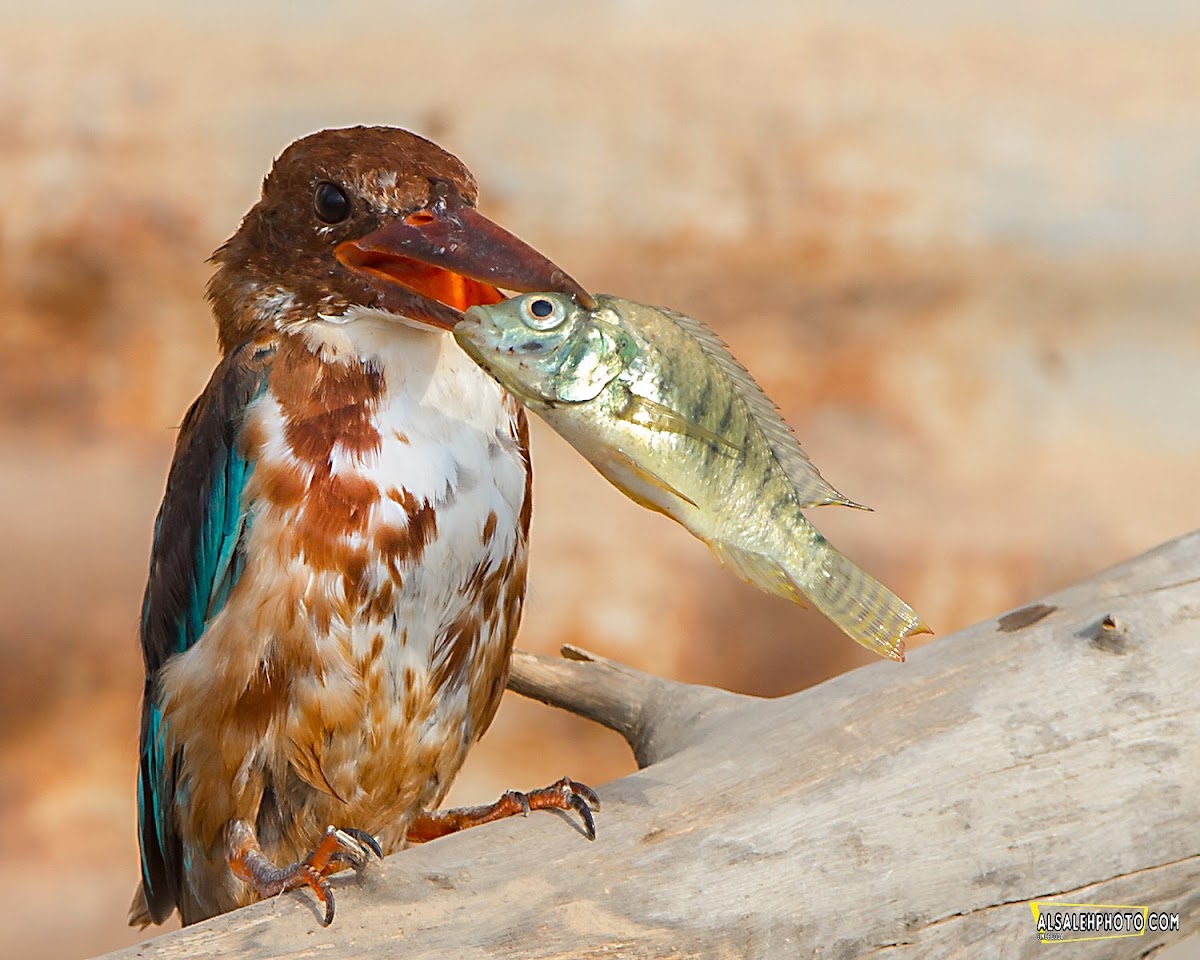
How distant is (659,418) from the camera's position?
1293 millimetres

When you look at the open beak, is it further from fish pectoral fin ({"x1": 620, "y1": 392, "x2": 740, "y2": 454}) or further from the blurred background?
the blurred background

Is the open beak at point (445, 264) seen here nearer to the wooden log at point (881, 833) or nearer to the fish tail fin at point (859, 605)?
the fish tail fin at point (859, 605)

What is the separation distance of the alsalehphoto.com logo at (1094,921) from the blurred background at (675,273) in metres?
1.49

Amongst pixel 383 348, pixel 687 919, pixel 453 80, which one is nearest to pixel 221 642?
pixel 383 348

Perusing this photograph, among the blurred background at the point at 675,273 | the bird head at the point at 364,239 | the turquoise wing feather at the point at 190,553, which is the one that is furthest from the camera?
the blurred background at the point at 675,273

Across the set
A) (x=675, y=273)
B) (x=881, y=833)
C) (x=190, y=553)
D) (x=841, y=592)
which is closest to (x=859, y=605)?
(x=841, y=592)

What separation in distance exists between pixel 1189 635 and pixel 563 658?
2.81 feet

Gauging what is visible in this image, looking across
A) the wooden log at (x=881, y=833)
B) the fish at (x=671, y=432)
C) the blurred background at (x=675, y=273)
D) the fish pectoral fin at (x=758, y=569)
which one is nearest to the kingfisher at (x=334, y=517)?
the wooden log at (x=881, y=833)

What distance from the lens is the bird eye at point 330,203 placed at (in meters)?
1.57

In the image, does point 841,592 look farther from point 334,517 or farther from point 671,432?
point 334,517

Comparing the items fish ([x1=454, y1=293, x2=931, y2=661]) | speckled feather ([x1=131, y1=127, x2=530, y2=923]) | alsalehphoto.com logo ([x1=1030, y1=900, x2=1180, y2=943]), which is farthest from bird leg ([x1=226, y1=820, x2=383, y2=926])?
alsalehphoto.com logo ([x1=1030, y1=900, x2=1180, y2=943])

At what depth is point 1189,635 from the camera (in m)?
1.68

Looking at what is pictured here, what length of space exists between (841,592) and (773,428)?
0.76 feet

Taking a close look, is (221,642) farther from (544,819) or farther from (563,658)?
(563,658)
